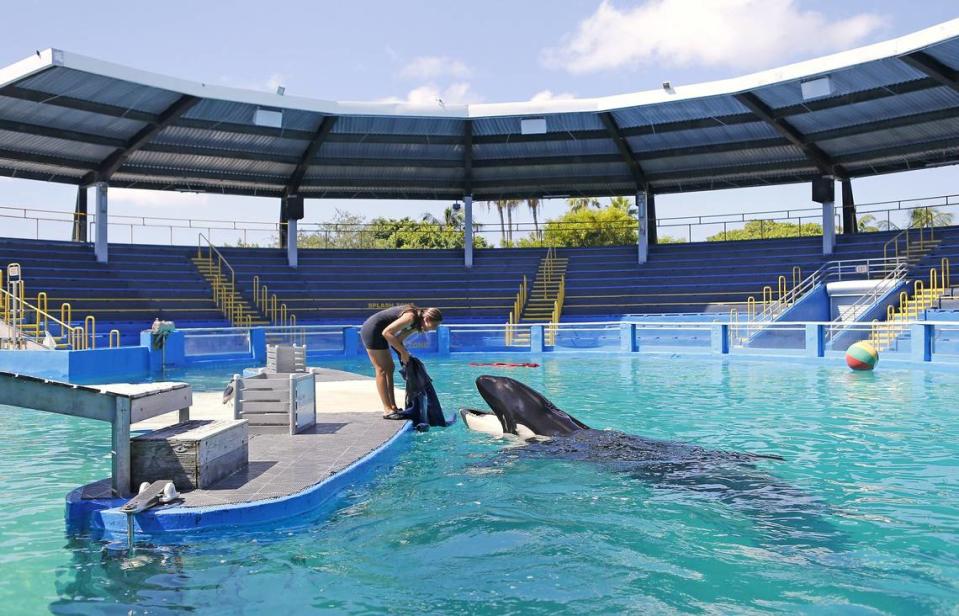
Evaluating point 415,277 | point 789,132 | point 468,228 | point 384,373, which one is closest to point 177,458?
point 384,373

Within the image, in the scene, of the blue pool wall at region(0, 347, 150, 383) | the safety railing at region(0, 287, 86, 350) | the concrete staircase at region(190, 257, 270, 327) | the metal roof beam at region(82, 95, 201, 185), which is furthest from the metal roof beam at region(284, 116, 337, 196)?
the blue pool wall at region(0, 347, 150, 383)

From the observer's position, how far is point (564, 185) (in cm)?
3184

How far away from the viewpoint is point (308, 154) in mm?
28797

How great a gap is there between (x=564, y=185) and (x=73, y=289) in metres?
18.0

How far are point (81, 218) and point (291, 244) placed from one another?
7.41m

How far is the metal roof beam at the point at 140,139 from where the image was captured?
23.1 m

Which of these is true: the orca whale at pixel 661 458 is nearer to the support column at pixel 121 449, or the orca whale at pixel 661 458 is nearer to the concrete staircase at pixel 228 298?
the support column at pixel 121 449

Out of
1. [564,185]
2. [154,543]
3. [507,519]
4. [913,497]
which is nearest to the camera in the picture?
[154,543]

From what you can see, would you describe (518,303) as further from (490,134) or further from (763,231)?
(763,231)

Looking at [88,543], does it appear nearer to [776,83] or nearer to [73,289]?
[776,83]

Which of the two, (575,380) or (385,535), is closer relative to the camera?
(385,535)

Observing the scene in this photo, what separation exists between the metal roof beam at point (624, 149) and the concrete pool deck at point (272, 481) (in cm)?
2041

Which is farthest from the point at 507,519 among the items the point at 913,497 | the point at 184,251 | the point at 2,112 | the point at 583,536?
the point at 184,251

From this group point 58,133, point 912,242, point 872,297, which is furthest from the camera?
point 912,242
